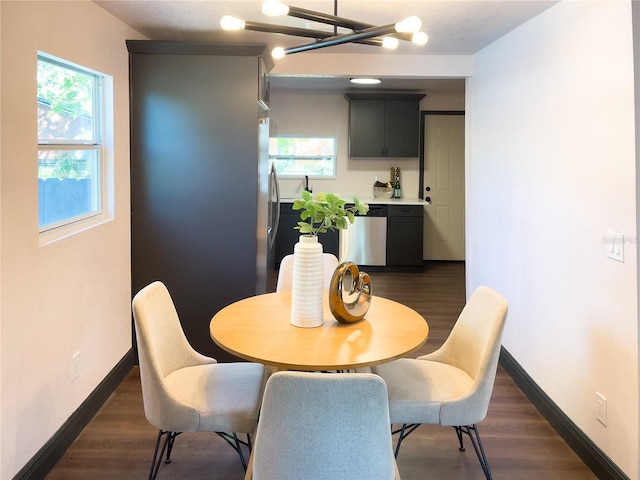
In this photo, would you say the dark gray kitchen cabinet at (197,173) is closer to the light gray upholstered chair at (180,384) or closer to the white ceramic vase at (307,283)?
the light gray upholstered chair at (180,384)

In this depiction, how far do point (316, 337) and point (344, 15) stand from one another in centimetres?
195

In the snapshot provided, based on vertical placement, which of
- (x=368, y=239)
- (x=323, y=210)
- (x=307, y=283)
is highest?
(x=323, y=210)

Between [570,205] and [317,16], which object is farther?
[570,205]

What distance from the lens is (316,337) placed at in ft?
6.74

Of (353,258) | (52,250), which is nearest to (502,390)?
(52,250)

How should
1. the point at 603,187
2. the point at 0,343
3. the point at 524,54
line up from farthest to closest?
the point at 524,54 → the point at 603,187 → the point at 0,343

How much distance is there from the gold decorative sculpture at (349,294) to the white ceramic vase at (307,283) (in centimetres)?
6

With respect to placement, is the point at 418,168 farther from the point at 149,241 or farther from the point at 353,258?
the point at 149,241

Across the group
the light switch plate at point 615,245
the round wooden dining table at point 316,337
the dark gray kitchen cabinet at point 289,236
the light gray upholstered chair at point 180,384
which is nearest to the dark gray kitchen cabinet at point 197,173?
the round wooden dining table at point 316,337

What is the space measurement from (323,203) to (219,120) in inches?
65.6

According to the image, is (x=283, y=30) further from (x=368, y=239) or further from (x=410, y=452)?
(x=368, y=239)

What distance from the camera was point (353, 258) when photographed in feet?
23.0

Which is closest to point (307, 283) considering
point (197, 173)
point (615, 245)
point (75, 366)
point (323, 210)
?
point (323, 210)

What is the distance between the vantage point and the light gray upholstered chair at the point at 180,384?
1999mm
